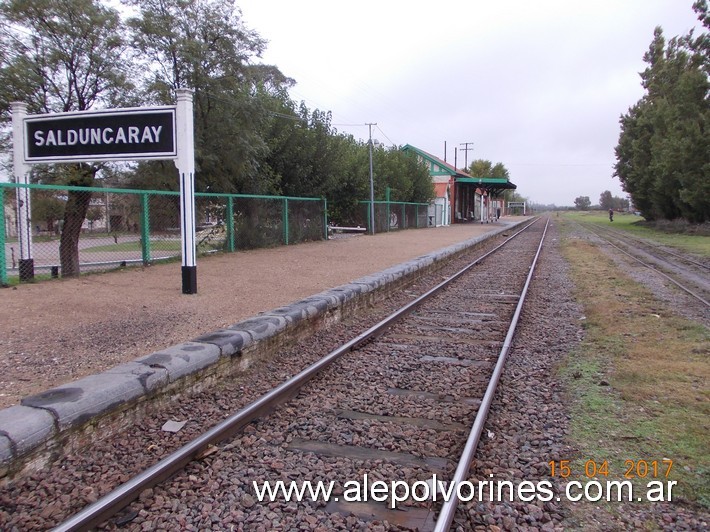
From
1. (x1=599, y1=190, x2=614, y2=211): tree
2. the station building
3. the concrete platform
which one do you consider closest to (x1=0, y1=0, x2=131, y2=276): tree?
the concrete platform

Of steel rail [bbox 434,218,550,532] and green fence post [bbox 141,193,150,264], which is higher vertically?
green fence post [bbox 141,193,150,264]

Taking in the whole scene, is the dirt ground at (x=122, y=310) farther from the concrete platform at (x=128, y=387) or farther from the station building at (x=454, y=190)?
the station building at (x=454, y=190)

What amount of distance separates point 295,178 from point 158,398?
15995 millimetres

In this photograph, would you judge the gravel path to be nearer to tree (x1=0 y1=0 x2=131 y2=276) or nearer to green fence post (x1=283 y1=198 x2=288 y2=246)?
tree (x1=0 y1=0 x2=131 y2=276)

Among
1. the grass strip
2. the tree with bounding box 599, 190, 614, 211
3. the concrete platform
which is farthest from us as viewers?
the tree with bounding box 599, 190, 614, 211

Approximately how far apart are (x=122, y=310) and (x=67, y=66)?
6750mm

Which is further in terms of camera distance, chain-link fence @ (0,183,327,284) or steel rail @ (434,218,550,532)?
chain-link fence @ (0,183,327,284)

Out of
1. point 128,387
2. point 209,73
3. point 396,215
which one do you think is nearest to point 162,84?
point 209,73

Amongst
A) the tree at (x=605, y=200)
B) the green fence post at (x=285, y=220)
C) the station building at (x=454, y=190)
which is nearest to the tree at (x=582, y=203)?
the tree at (x=605, y=200)

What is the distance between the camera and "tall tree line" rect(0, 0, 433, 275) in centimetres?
1040

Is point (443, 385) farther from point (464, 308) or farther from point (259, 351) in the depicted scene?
point (464, 308)

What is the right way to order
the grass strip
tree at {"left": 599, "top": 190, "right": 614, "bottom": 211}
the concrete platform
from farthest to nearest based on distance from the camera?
tree at {"left": 599, "top": 190, "right": 614, "bottom": 211}, the grass strip, the concrete platform
